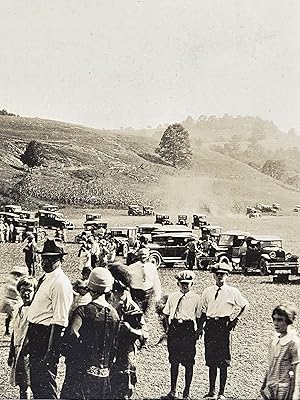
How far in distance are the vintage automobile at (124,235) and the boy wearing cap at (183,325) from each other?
863 millimetres

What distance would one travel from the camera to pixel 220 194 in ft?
12.4

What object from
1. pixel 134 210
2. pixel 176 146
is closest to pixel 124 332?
pixel 134 210

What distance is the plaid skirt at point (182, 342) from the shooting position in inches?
110

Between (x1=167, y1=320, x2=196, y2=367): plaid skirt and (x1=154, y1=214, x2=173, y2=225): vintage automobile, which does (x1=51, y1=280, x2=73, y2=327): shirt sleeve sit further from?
(x1=154, y1=214, x2=173, y2=225): vintage automobile

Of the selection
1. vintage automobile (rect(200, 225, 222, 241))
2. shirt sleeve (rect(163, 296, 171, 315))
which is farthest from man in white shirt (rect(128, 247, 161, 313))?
vintage automobile (rect(200, 225, 222, 241))

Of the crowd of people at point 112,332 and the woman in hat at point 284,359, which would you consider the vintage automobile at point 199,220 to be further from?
the woman in hat at point 284,359

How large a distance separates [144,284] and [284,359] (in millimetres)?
1058

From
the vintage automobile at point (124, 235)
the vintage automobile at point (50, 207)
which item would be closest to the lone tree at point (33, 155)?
the vintage automobile at point (50, 207)

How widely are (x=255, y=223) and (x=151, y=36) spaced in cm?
142

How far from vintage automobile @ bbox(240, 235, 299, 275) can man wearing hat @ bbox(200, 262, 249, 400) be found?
1156mm

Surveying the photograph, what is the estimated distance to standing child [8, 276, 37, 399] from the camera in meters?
2.56

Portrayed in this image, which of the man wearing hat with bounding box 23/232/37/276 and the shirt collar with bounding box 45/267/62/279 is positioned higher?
the shirt collar with bounding box 45/267/62/279

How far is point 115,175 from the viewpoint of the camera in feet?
12.2

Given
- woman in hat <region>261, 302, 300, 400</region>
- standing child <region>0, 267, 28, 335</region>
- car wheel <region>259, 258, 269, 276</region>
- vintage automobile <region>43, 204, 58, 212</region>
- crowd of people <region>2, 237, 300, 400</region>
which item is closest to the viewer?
woman in hat <region>261, 302, 300, 400</region>
